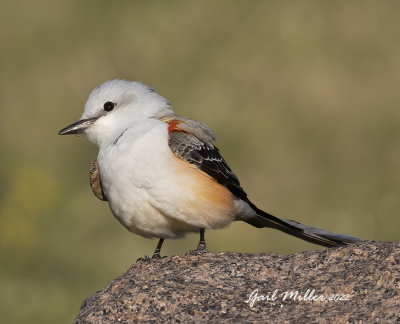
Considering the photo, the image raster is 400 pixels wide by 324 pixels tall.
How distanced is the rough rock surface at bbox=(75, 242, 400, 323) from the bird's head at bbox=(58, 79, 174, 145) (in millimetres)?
1650

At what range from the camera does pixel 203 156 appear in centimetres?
858

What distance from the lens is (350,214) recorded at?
13.1 metres

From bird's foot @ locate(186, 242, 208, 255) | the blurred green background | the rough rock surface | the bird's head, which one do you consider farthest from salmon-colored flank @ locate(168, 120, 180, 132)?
the blurred green background

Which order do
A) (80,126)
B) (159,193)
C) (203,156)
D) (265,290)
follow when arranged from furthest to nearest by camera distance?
(80,126), (203,156), (159,193), (265,290)

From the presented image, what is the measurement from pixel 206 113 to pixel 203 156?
18.6 feet

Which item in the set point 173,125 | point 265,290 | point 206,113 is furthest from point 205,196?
point 206,113

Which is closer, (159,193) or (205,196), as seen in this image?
(159,193)

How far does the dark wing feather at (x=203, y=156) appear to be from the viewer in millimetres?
8398

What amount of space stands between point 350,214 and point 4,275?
4531 mm

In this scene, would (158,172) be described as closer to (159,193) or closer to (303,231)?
(159,193)

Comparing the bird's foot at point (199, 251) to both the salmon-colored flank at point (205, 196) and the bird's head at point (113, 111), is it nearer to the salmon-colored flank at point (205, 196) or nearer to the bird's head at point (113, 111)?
the salmon-colored flank at point (205, 196)

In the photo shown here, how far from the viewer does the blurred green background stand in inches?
482

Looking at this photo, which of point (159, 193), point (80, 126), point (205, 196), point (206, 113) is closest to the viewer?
point (159, 193)

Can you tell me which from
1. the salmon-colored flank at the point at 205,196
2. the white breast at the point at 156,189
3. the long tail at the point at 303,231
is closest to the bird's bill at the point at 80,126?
the white breast at the point at 156,189
